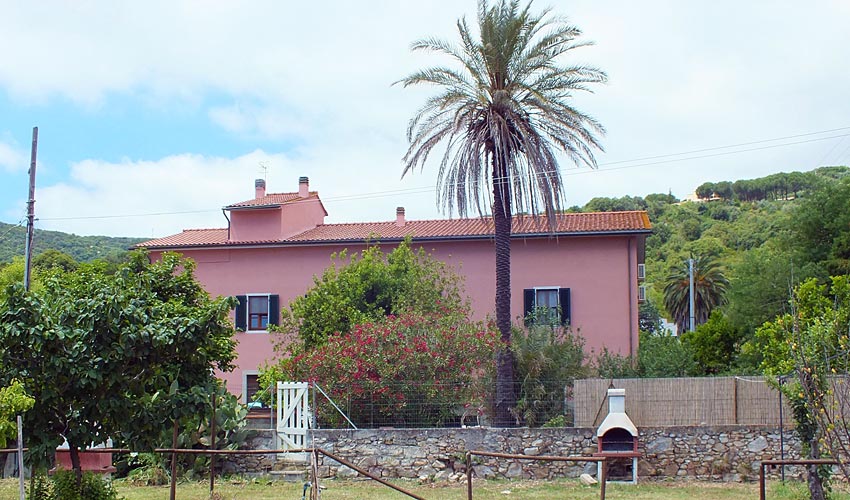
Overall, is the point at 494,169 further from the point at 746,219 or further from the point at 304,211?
the point at 746,219

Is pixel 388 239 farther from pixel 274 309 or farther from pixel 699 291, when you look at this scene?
pixel 699 291

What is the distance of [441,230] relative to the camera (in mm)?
33188

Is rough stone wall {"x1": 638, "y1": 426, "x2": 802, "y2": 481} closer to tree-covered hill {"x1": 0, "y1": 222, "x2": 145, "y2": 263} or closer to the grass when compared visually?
the grass

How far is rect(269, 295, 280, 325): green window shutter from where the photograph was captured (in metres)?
33.1

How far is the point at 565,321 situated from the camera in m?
30.6

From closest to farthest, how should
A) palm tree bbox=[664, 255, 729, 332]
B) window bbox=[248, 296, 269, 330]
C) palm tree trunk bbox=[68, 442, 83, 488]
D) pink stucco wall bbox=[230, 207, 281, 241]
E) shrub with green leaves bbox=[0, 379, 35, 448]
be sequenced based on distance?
1. shrub with green leaves bbox=[0, 379, 35, 448]
2. palm tree trunk bbox=[68, 442, 83, 488]
3. window bbox=[248, 296, 269, 330]
4. pink stucco wall bbox=[230, 207, 281, 241]
5. palm tree bbox=[664, 255, 729, 332]

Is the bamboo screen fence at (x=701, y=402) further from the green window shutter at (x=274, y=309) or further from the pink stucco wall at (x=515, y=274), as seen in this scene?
the green window shutter at (x=274, y=309)

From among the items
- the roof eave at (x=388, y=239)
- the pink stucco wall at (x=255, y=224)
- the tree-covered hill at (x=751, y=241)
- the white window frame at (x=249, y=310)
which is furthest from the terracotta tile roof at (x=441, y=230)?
the tree-covered hill at (x=751, y=241)

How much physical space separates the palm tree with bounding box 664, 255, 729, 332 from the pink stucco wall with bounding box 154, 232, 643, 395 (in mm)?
29152

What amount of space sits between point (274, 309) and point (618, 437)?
688 inches

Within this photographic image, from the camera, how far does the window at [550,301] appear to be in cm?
3045

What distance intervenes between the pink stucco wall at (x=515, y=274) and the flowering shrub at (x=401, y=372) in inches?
368

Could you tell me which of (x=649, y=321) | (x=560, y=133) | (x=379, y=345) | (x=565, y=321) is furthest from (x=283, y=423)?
(x=649, y=321)

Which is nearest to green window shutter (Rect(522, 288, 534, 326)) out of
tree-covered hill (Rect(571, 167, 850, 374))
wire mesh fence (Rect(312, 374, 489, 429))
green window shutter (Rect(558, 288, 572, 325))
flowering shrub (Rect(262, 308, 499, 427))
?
green window shutter (Rect(558, 288, 572, 325))
